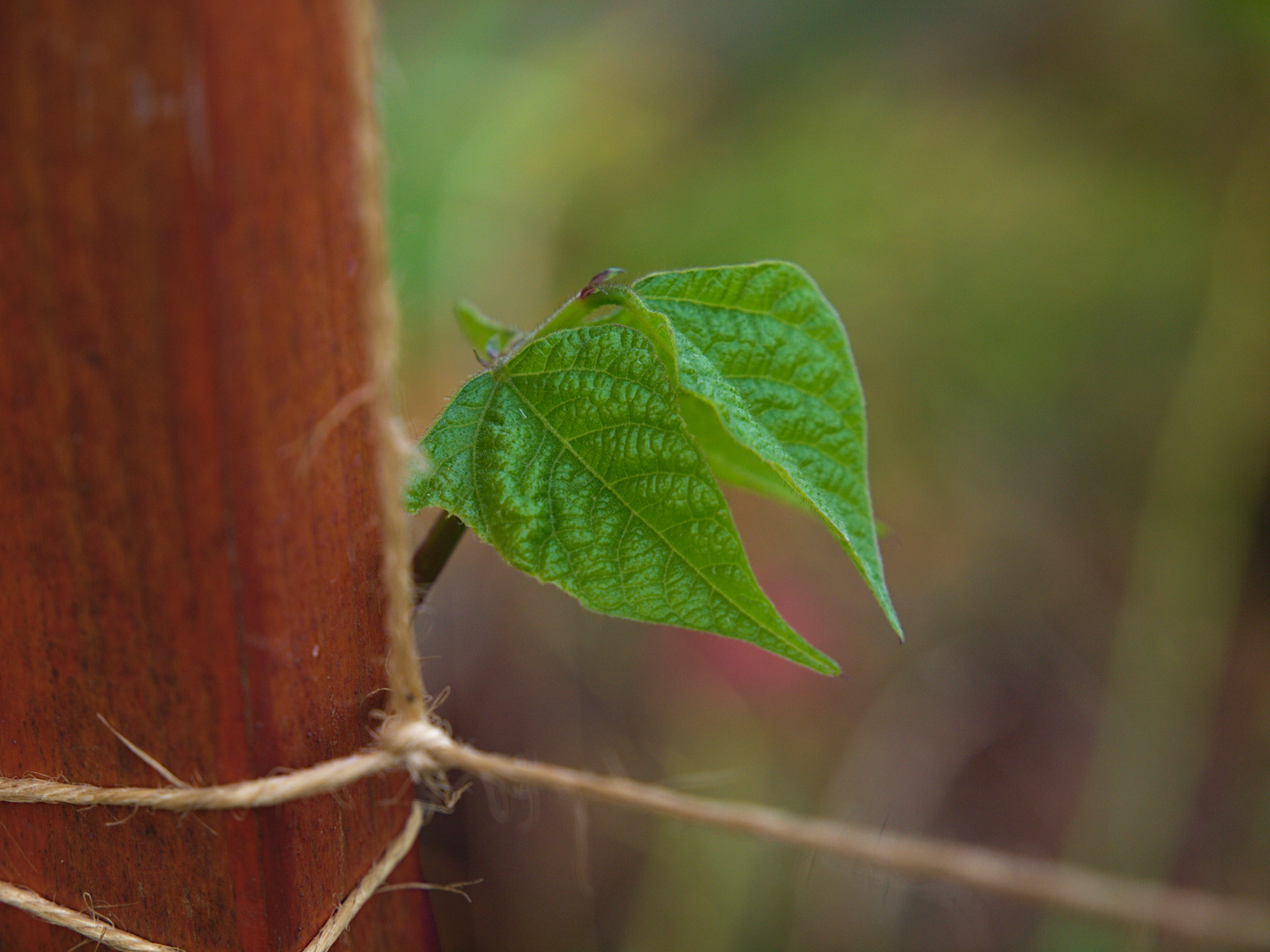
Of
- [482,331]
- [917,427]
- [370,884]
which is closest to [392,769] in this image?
[370,884]

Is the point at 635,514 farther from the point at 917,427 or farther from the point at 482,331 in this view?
the point at 917,427

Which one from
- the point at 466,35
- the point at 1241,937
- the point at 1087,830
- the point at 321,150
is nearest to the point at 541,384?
the point at 321,150

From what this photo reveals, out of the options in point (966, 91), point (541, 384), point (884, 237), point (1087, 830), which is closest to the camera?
point (541, 384)

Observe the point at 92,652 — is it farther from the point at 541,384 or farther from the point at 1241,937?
the point at 1241,937

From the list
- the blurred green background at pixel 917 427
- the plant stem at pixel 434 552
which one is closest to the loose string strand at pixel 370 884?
the plant stem at pixel 434 552

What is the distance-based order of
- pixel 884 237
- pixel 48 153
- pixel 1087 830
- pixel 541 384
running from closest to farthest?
pixel 48 153, pixel 541 384, pixel 1087 830, pixel 884 237

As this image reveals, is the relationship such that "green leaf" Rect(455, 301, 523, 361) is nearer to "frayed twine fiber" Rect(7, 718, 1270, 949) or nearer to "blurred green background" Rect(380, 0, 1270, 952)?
"frayed twine fiber" Rect(7, 718, 1270, 949)

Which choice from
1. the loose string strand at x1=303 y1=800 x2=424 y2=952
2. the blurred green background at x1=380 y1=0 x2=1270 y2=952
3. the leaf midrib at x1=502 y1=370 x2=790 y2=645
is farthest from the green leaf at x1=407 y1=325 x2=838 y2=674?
the blurred green background at x1=380 y1=0 x2=1270 y2=952

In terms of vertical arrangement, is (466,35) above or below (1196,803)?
above
